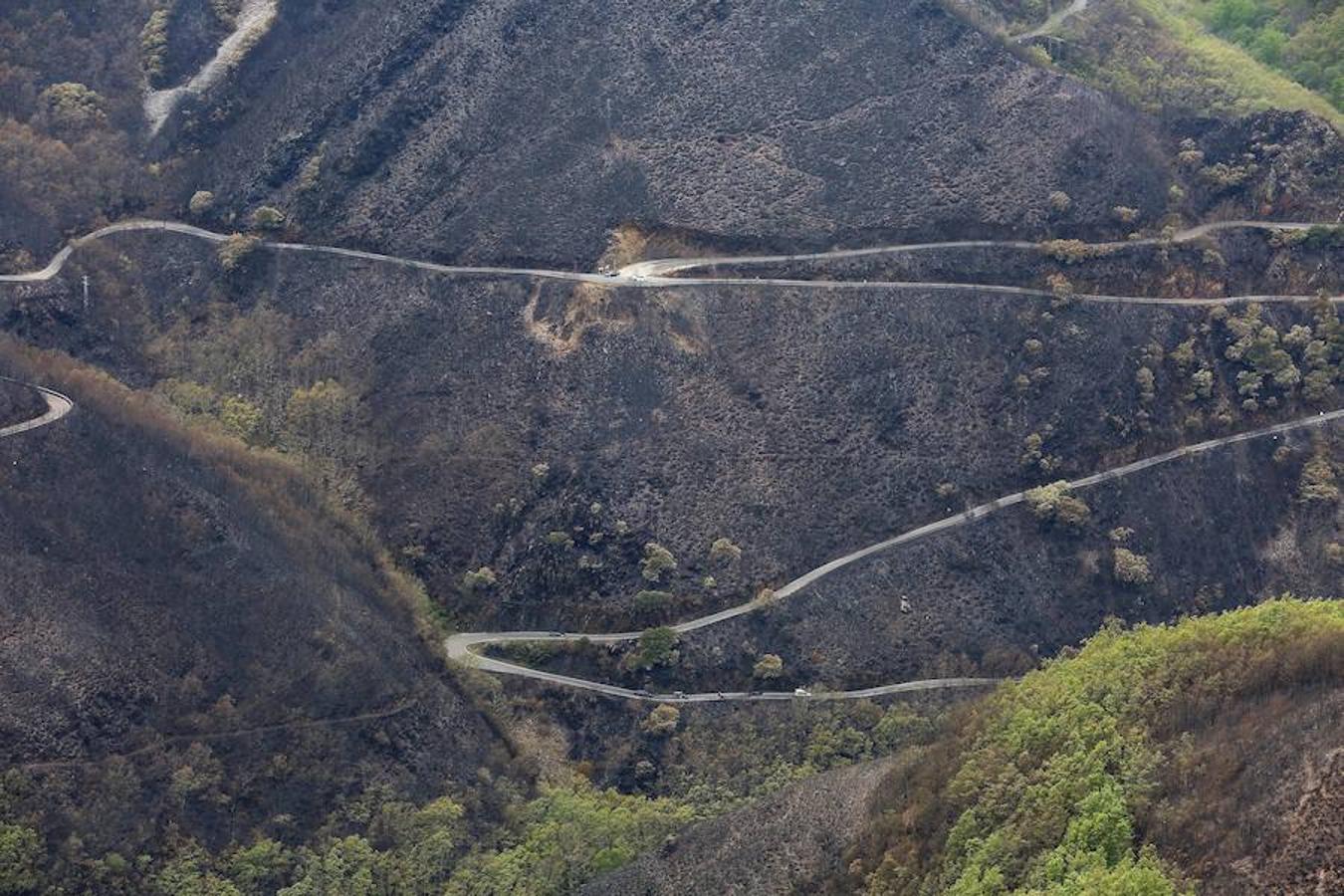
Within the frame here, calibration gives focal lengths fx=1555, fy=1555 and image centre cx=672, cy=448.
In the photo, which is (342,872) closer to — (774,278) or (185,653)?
(185,653)

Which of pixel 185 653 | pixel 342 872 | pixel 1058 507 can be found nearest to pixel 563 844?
pixel 342 872

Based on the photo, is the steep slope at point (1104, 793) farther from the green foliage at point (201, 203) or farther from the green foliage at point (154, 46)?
the green foliage at point (154, 46)

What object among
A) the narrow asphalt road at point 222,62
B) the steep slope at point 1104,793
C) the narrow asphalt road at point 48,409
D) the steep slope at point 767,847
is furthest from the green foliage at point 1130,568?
the narrow asphalt road at point 222,62

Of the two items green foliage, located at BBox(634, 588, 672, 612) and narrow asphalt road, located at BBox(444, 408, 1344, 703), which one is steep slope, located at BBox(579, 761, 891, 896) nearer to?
narrow asphalt road, located at BBox(444, 408, 1344, 703)

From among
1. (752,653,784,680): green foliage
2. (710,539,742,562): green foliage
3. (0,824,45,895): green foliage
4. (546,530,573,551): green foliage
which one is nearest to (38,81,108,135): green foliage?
(546,530,573,551): green foliage

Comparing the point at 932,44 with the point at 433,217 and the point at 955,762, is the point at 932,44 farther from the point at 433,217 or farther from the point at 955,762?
the point at 955,762

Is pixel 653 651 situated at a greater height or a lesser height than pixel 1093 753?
lesser
